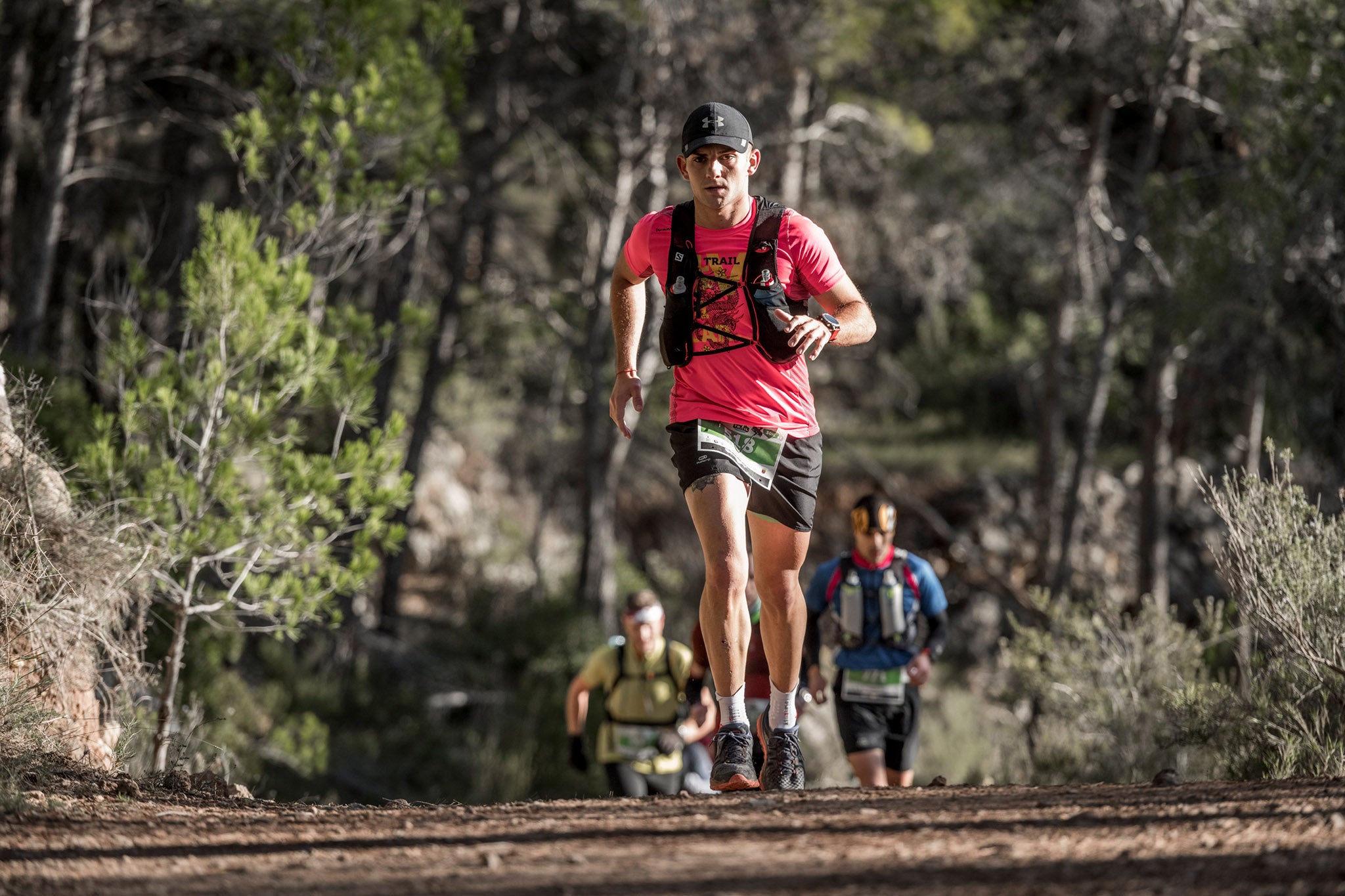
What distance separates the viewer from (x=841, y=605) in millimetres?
6809

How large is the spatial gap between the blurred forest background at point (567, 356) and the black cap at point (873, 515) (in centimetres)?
168

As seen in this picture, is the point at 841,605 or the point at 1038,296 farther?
the point at 1038,296

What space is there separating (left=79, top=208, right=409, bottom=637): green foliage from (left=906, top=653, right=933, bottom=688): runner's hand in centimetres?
301

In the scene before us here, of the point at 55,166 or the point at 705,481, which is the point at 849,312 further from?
the point at 55,166

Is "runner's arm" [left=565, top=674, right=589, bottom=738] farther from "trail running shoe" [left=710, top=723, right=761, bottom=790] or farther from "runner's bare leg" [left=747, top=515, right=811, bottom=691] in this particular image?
"trail running shoe" [left=710, top=723, right=761, bottom=790]

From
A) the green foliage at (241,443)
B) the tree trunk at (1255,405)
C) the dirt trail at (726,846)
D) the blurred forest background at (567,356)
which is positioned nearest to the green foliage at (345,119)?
the blurred forest background at (567,356)

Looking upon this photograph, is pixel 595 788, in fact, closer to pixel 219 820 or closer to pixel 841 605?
pixel 841 605

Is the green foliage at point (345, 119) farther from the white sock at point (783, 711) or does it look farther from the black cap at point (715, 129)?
the white sock at point (783, 711)

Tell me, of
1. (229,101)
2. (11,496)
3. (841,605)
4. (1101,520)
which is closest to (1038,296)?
(1101,520)

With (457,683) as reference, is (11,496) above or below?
above

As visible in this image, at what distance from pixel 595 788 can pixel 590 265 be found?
665 centimetres

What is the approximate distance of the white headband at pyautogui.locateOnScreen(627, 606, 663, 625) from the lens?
25.1 ft

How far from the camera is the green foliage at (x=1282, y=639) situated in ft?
16.5

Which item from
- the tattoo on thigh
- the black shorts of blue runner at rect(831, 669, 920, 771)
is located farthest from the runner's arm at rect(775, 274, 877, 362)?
the black shorts of blue runner at rect(831, 669, 920, 771)
